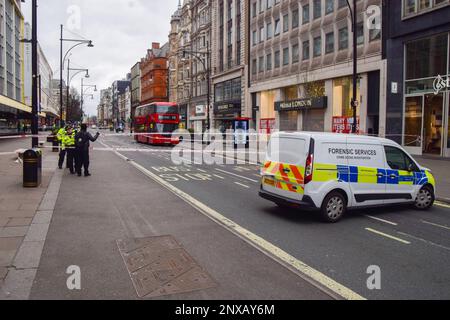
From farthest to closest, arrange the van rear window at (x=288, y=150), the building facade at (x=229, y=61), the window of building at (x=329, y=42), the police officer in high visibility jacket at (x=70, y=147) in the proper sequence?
1. the building facade at (x=229, y=61)
2. the window of building at (x=329, y=42)
3. the police officer in high visibility jacket at (x=70, y=147)
4. the van rear window at (x=288, y=150)

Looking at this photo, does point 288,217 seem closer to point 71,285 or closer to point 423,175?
point 423,175

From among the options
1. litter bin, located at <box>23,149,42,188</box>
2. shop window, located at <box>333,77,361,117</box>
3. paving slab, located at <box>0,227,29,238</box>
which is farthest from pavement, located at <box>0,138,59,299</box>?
shop window, located at <box>333,77,361,117</box>

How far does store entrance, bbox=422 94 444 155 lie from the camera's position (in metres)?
22.6

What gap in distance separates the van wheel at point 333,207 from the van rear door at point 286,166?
0.55 m

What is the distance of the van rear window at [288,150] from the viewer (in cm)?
859

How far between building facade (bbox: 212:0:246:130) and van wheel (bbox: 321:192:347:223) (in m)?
36.2

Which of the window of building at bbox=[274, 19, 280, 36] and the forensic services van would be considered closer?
the forensic services van

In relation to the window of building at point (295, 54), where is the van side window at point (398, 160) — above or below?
below

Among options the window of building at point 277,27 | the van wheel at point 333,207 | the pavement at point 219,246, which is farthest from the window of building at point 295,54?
the van wheel at point 333,207

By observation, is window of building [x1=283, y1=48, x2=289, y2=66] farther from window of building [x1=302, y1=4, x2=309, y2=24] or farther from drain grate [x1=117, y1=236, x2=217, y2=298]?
drain grate [x1=117, y1=236, x2=217, y2=298]

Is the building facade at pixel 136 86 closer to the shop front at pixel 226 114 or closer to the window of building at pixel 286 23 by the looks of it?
the shop front at pixel 226 114

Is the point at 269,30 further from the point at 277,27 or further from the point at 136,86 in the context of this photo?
the point at 136,86
